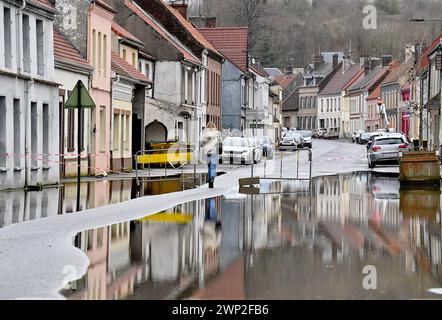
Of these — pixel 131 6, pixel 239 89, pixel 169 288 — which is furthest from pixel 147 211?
pixel 239 89

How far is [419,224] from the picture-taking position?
61.6 feet

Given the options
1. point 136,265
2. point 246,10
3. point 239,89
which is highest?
point 246,10

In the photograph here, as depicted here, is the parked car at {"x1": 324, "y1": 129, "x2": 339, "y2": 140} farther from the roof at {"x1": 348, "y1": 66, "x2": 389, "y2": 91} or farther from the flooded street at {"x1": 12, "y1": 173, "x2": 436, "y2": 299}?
the flooded street at {"x1": 12, "y1": 173, "x2": 436, "y2": 299}

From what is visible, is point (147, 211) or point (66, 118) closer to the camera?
point (147, 211)

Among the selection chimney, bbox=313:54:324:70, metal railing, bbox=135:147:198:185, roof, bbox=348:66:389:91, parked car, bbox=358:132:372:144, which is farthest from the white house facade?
chimney, bbox=313:54:324:70

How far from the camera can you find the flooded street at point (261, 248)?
11.0 m

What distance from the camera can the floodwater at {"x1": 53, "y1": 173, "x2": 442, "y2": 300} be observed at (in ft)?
35.8

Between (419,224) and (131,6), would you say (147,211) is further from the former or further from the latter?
(131,6)

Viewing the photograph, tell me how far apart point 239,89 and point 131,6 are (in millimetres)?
24884

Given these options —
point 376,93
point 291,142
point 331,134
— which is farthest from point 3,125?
point 331,134

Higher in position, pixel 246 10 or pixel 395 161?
pixel 246 10

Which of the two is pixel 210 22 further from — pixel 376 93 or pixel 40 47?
pixel 40 47

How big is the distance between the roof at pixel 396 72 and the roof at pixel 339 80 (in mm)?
21951

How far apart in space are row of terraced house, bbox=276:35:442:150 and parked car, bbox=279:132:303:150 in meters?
9.66
